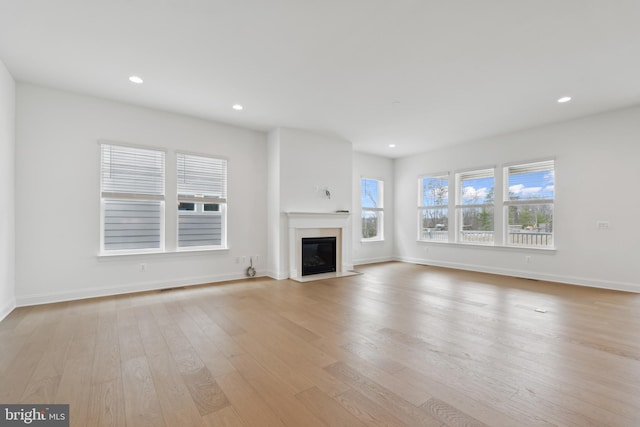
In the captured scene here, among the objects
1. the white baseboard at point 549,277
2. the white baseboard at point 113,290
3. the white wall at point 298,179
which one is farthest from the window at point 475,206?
the white baseboard at point 113,290

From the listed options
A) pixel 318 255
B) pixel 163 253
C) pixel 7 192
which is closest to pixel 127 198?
pixel 163 253

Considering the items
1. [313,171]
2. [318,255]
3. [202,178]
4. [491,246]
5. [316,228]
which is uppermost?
[313,171]

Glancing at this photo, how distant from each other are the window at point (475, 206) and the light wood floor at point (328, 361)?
236 centimetres

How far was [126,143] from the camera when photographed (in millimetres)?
4324

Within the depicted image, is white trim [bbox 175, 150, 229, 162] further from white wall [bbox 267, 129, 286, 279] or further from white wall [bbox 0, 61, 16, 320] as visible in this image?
white wall [bbox 0, 61, 16, 320]

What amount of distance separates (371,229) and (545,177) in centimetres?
377

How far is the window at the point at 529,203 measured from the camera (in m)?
5.33

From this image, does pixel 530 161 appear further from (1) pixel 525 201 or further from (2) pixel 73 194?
(2) pixel 73 194

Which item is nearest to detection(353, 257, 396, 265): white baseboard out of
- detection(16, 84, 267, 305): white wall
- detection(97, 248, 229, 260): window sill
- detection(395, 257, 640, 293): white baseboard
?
detection(395, 257, 640, 293): white baseboard

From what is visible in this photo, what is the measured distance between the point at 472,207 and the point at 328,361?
5485 mm

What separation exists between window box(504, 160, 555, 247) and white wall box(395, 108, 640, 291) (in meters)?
0.15

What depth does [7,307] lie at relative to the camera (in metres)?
3.37

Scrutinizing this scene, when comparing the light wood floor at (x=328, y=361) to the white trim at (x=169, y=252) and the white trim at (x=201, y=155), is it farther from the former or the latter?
the white trim at (x=201, y=155)

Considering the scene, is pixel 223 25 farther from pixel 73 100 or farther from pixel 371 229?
pixel 371 229
